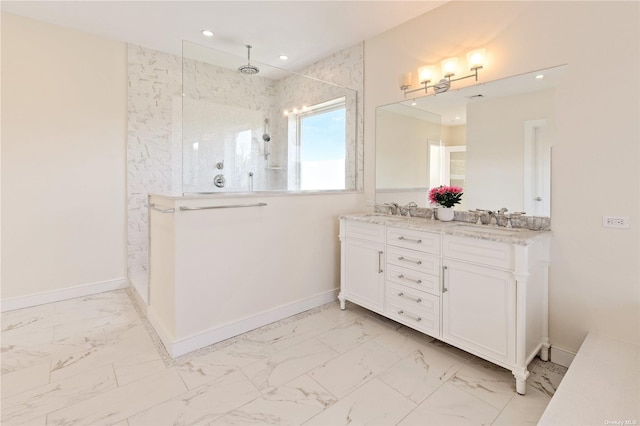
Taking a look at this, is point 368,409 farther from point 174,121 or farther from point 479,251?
point 174,121

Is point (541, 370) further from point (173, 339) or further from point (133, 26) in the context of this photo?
point (133, 26)

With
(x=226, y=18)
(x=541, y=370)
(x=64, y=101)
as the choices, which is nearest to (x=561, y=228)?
(x=541, y=370)

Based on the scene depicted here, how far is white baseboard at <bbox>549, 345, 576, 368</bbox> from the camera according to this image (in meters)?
2.04

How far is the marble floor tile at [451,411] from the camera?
1.58 meters

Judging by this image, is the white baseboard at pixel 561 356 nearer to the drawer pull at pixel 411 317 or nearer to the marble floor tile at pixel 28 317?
the drawer pull at pixel 411 317

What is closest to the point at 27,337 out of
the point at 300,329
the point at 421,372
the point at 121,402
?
the point at 121,402

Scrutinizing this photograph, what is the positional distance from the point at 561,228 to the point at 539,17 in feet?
4.69

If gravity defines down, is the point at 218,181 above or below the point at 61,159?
below

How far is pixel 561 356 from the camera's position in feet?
6.79

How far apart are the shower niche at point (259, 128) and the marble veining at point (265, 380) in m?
1.33

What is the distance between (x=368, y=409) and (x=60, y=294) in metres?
3.29

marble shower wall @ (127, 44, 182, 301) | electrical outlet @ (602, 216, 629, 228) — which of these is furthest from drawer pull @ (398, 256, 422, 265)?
marble shower wall @ (127, 44, 182, 301)

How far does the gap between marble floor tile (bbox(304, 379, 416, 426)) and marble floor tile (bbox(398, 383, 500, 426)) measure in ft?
0.20

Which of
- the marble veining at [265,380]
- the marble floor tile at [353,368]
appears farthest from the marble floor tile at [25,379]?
the marble floor tile at [353,368]
